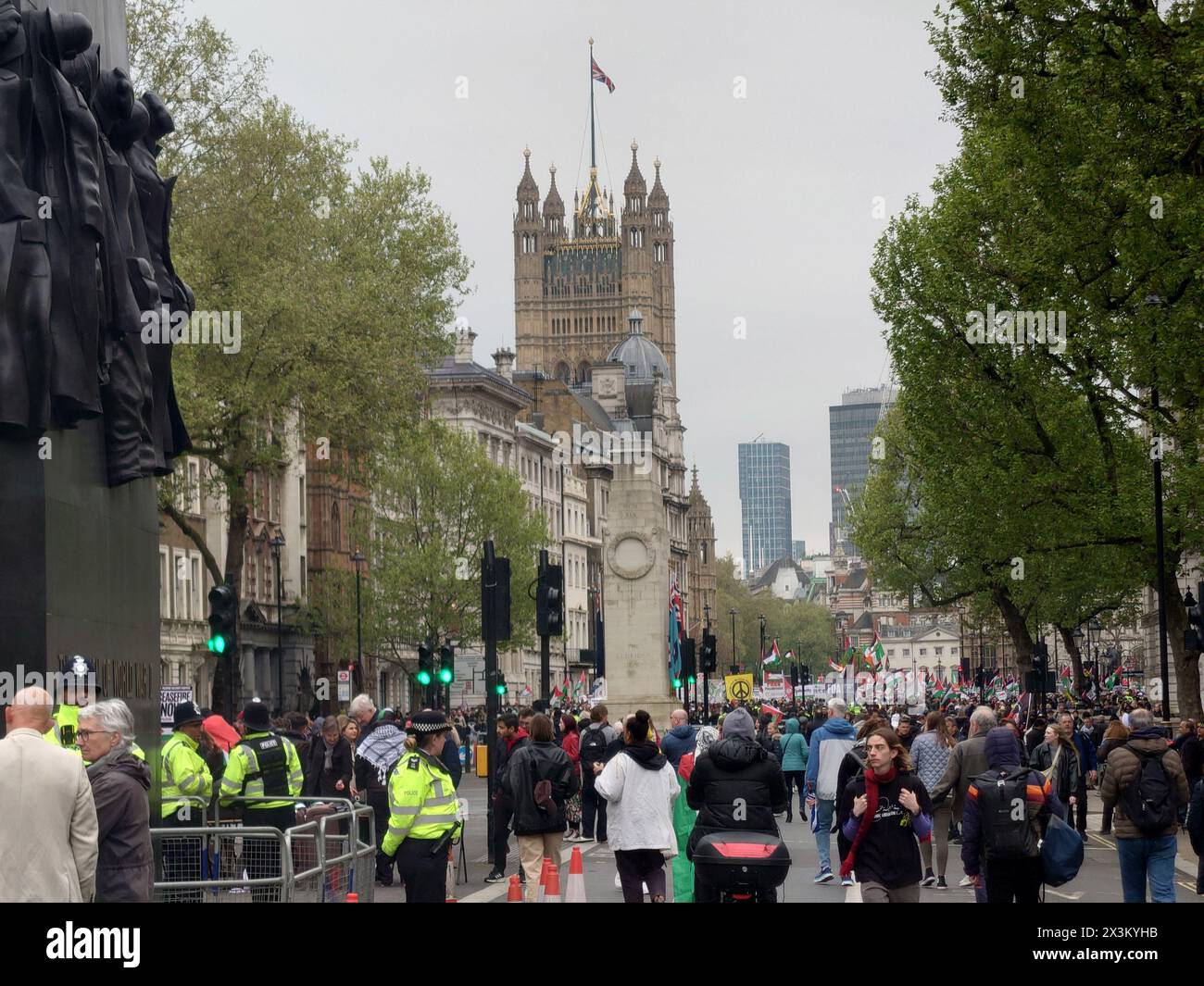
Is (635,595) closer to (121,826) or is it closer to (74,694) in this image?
(74,694)

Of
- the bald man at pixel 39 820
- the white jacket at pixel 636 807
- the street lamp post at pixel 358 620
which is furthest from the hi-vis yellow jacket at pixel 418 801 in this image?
the street lamp post at pixel 358 620

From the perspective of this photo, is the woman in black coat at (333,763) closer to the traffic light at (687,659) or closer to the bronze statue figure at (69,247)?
the bronze statue figure at (69,247)

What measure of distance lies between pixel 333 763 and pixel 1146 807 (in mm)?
10022

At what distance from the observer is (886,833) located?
13.3 metres

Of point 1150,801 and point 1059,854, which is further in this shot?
point 1150,801

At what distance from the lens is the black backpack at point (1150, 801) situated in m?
16.7

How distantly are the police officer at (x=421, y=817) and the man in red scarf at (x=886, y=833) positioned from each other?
3.32 m

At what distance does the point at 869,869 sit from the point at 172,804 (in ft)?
22.1

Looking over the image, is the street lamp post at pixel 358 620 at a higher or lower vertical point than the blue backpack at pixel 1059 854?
higher

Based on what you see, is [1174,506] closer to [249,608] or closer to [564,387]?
[249,608]

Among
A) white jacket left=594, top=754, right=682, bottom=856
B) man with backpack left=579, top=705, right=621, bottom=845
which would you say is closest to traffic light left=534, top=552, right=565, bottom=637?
man with backpack left=579, top=705, right=621, bottom=845

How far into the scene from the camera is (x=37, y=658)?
15125 mm

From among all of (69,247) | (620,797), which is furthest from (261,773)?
(69,247)

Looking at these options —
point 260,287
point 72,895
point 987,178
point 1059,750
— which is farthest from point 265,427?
point 72,895
